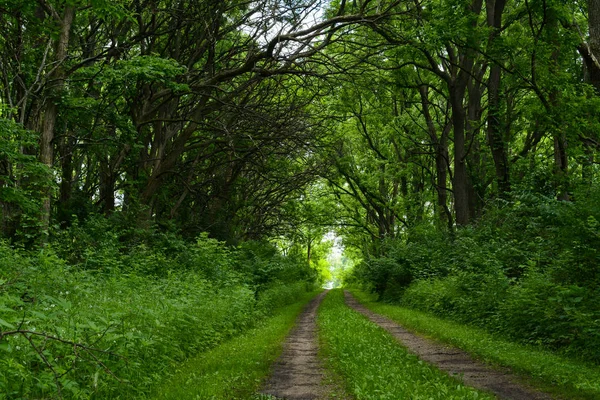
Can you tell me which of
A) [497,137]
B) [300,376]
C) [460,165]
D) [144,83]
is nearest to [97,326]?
[300,376]

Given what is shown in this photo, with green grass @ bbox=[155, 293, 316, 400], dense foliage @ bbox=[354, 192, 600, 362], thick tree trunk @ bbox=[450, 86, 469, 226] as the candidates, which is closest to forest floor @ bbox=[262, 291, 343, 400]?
green grass @ bbox=[155, 293, 316, 400]

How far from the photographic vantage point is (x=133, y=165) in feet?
73.9

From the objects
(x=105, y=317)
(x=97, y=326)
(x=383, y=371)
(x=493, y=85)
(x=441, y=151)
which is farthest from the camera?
(x=441, y=151)

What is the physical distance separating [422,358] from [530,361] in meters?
1.88

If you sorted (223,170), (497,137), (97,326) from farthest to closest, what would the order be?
(223,170)
(497,137)
(97,326)

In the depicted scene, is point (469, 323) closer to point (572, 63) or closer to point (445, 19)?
point (445, 19)

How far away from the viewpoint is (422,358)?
9625mm

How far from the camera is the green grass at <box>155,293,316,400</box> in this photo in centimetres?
686

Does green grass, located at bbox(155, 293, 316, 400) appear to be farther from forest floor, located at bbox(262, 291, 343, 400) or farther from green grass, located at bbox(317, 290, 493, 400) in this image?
green grass, located at bbox(317, 290, 493, 400)

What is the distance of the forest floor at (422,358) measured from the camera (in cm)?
715

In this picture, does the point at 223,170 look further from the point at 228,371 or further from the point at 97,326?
the point at 97,326

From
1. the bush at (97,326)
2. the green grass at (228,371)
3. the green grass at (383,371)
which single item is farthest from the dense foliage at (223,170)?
the green grass at (383,371)

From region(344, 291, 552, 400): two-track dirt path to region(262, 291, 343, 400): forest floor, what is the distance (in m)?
2.04

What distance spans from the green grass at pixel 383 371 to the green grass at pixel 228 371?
1274 millimetres
